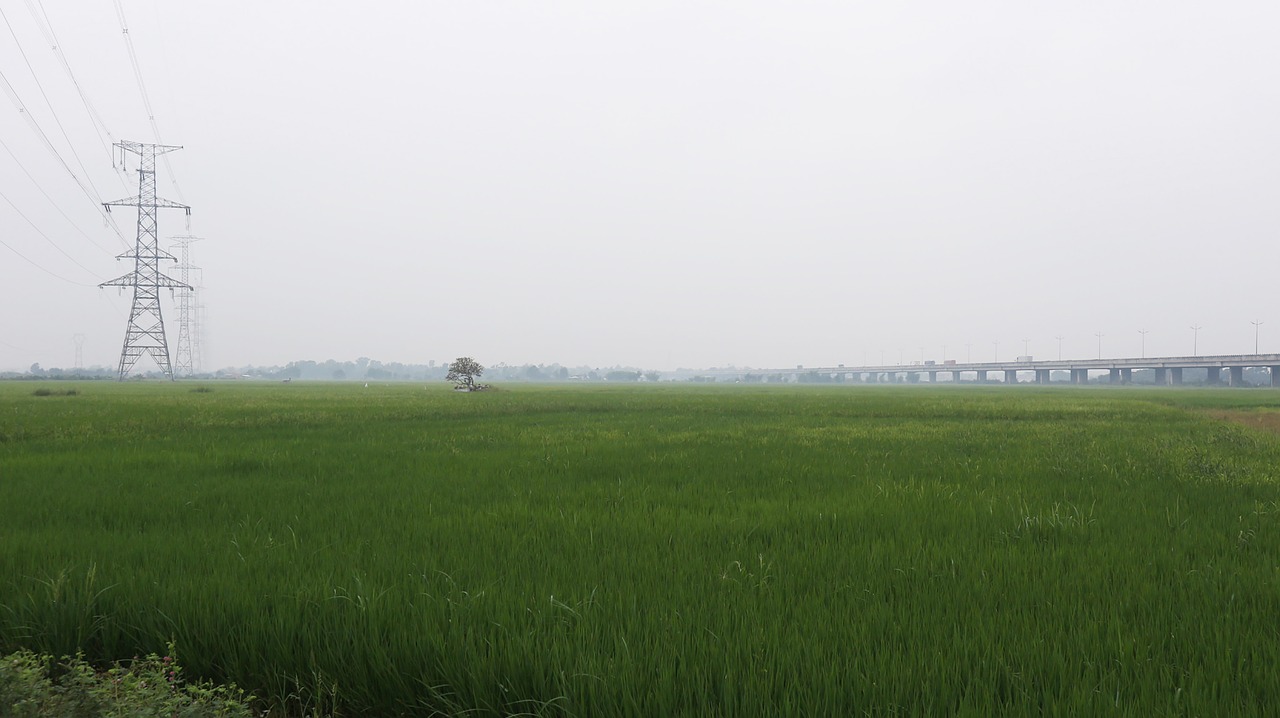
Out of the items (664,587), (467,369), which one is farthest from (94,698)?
(467,369)

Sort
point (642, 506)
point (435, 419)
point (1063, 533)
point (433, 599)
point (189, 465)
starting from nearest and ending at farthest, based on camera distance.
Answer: point (433, 599) < point (1063, 533) < point (642, 506) < point (189, 465) < point (435, 419)

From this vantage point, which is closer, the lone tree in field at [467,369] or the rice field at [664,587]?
the rice field at [664,587]

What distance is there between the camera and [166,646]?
3.21 m

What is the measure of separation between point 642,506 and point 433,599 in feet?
10.0

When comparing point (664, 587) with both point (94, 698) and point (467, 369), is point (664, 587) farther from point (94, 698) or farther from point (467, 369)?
point (467, 369)

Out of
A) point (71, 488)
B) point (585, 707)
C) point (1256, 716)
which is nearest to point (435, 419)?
point (71, 488)

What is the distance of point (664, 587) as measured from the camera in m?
3.78

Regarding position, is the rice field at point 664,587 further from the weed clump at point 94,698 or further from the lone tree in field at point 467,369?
the lone tree in field at point 467,369

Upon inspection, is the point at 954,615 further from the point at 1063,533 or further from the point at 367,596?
the point at 367,596

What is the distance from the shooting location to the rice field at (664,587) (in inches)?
104

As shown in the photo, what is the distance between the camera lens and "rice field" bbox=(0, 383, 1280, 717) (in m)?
2.65

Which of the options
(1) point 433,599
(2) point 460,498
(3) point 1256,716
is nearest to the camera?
(3) point 1256,716

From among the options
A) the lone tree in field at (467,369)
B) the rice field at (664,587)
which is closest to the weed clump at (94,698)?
the rice field at (664,587)

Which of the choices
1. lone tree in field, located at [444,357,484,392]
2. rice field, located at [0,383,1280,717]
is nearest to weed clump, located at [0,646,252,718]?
rice field, located at [0,383,1280,717]
